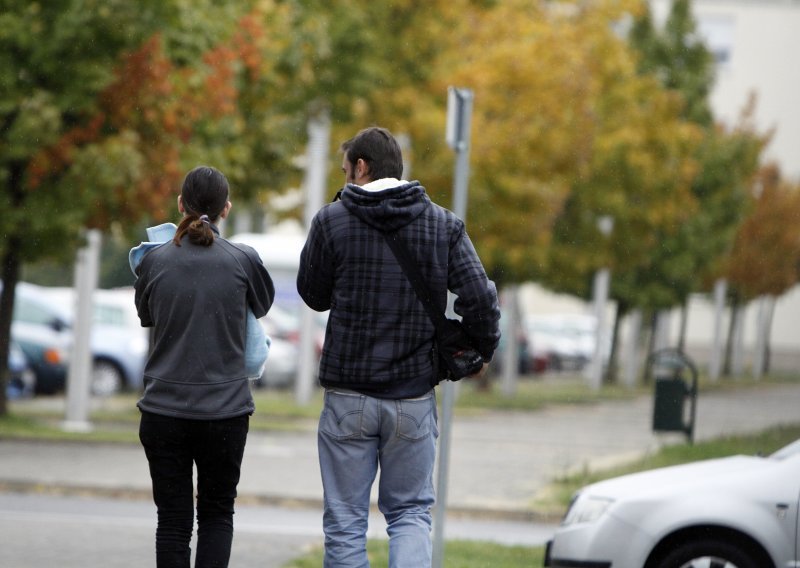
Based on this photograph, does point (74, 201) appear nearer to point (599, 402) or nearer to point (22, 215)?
point (22, 215)

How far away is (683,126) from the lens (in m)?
32.0

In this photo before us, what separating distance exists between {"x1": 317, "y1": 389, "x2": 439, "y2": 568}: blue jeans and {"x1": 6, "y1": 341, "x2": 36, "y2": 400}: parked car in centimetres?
1852

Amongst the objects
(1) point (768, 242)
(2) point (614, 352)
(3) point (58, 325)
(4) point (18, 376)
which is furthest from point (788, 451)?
(1) point (768, 242)

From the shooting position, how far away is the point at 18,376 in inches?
920

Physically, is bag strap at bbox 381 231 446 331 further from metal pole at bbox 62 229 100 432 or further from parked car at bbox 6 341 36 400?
parked car at bbox 6 341 36 400

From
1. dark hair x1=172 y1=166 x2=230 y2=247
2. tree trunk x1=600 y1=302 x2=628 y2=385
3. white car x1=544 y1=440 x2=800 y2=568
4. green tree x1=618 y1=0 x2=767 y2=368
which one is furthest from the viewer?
tree trunk x1=600 y1=302 x2=628 y2=385

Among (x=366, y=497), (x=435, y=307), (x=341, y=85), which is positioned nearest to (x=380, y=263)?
(x=435, y=307)

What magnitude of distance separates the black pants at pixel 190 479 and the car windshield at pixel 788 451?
284 centimetres

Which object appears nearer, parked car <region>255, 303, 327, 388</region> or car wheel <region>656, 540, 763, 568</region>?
car wheel <region>656, 540, 763, 568</region>

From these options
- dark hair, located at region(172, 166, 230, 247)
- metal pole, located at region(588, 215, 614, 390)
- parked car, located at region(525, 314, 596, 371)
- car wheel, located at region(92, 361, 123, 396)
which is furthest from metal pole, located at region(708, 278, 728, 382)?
dark hair, located at region(172, 166, 230, 247)

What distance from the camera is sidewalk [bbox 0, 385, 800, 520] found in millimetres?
12539

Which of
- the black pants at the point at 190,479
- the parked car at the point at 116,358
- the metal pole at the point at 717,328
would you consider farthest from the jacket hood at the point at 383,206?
the metal pole at the point at 717,328

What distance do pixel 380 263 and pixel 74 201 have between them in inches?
442

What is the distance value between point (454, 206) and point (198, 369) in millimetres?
2923
